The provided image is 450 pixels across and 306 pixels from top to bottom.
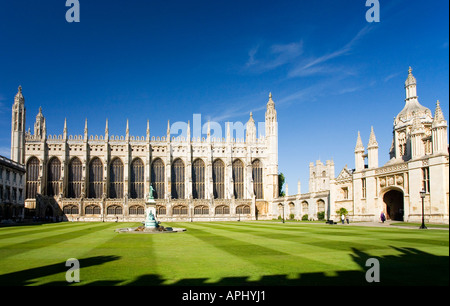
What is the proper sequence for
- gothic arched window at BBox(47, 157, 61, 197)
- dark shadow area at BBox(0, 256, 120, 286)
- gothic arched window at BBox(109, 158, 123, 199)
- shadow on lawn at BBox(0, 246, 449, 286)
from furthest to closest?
gothic arched window at BBox(109, 158, 123, 199), gothic arched window at BBox(47, 157, 61, 197), dark shadow area at BBox(0, 256, 120, 286), shadow on lawn at BBox(0, 246, 449, 286)

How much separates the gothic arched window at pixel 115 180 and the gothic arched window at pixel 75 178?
201 inches

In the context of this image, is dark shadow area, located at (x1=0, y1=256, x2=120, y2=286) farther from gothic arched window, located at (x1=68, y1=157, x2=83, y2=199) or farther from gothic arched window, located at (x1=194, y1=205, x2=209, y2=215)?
gothic arched window, located at (x1=68, y1=157, x2=83, y2=199)

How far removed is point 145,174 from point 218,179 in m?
13.5

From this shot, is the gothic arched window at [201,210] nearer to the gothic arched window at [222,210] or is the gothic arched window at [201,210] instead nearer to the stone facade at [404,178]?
the gothic arched window at [222,210]

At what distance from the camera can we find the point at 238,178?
72875mm

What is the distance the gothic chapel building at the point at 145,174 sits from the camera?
64125mm

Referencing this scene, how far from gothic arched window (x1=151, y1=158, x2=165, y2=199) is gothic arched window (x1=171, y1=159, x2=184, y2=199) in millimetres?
2006

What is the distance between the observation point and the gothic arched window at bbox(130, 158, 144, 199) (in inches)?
2719

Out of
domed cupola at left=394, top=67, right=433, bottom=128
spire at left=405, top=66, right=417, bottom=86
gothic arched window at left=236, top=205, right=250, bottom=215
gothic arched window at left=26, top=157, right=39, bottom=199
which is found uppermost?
spire at left=405, top=66, right=417, bottom=86

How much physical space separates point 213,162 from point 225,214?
10785 millimetres

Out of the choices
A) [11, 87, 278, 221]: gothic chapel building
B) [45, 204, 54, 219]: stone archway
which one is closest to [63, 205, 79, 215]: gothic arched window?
[11, 87, 278, 221]: gothic chapel building

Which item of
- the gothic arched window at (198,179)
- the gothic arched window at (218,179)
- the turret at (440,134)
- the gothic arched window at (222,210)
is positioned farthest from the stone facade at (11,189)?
the turret at (440,134)
